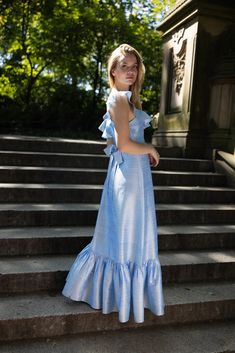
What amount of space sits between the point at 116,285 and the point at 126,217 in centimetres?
48

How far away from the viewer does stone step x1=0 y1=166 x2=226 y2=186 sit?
14.6ft

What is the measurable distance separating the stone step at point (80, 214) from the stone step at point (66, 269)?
0.51 meters

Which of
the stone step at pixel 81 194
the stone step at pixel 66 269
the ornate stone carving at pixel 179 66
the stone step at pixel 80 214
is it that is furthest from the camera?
the ornate stone carving at pixel 179 66

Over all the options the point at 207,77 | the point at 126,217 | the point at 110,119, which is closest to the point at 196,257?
the point at 126,217

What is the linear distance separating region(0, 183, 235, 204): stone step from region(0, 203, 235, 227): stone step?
0.14 m

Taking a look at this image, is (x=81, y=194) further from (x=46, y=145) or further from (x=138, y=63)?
(x=138, y=63)

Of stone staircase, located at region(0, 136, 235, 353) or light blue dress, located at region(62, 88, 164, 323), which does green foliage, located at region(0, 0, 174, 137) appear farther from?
light blue dress, located at region(62, 88, 164, 323)

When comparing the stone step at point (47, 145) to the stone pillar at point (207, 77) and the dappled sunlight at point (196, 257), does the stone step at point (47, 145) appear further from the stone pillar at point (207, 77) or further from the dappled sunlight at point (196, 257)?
the dappled sunlight at point (196, 257)

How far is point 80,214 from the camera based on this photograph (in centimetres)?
386

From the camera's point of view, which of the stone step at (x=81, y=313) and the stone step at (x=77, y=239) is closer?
the stone step at (x=81, y=313)

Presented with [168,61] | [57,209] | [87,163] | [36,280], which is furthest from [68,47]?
[36,280]

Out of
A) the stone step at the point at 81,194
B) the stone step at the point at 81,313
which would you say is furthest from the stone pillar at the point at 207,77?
the stone step at the point at 81,313

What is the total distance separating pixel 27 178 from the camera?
→ 4473 millimetres

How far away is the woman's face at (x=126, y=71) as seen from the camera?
2.45 metres
